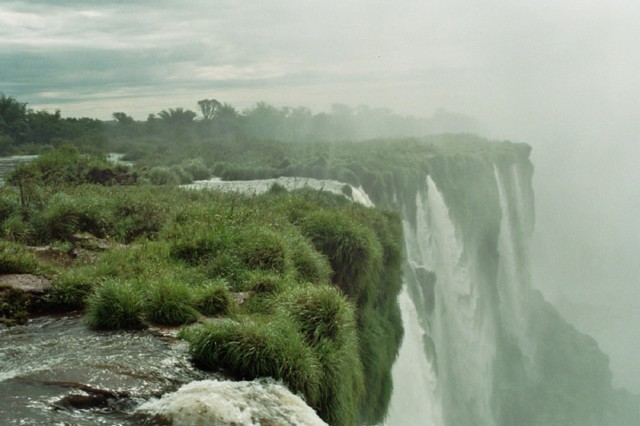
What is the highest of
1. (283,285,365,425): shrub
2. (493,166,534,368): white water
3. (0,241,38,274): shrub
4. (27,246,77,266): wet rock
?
(0,241,38,274): shrub

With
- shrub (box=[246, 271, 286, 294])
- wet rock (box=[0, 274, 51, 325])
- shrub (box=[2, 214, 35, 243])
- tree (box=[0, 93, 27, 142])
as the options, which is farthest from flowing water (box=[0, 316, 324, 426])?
tree (box=[0, 93, 27, 142])

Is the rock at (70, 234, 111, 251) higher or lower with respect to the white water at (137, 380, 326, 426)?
higher

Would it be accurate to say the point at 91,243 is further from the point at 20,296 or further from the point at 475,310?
the point at 475,310

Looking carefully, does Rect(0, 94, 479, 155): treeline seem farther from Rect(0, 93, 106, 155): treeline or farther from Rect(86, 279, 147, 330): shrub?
Rect(86, 279, 147, 330): shrub

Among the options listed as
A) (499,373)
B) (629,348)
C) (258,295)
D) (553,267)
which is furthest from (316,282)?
(553,267)

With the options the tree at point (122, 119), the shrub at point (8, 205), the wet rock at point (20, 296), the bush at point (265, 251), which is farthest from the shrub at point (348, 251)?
the tree at point (122, 119)

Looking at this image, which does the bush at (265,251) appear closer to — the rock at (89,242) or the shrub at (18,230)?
the rock at (89,242)
